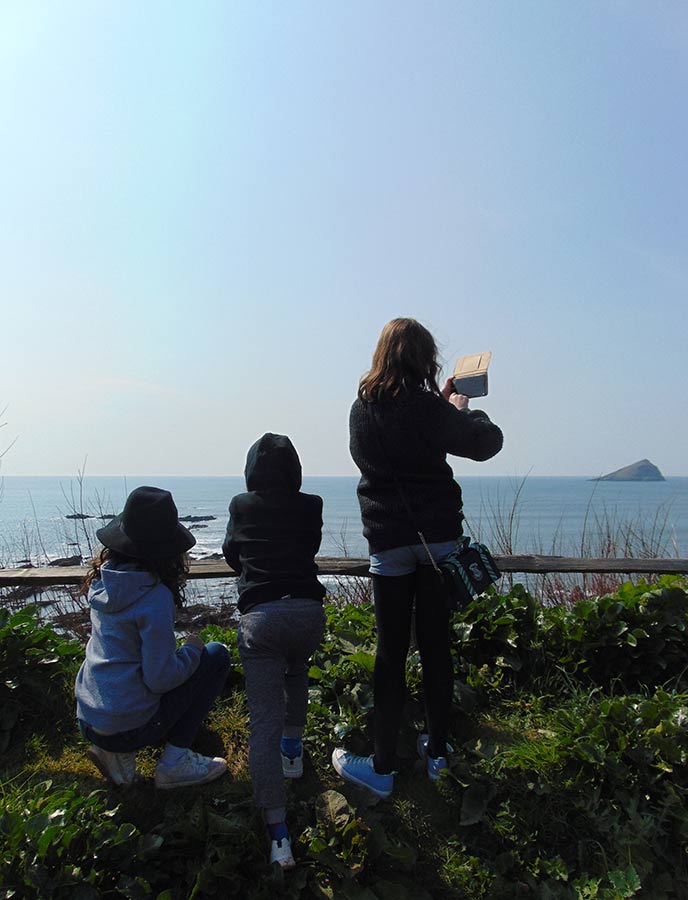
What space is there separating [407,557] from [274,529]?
598 millimetres

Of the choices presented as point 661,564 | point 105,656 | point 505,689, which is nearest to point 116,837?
point 105,656

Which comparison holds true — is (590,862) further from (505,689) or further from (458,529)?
(458,529)

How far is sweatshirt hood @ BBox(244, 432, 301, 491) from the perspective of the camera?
2.77m

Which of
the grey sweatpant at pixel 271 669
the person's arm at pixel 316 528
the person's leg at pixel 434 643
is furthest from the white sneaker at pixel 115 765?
the person's leg at pixel 434 643

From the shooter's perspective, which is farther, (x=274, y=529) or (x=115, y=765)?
(x=115, y=765)

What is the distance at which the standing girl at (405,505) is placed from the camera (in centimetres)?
271

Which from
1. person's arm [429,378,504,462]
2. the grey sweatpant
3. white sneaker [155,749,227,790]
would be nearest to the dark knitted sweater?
person's arm [429,378,504,462]

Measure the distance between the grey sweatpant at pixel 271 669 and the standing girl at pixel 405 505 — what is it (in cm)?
37

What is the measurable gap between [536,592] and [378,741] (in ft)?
12.4

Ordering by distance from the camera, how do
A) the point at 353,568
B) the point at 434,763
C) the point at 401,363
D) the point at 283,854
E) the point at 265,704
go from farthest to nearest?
the point at 353,568
the point at 434,763
the point at 401,363
the point at 265,704
the point at 283,854

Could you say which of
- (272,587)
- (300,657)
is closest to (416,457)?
(272,587)

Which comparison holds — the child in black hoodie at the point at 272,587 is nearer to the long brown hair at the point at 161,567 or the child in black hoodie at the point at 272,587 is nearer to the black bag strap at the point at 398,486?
the long brown hair at the point at 161,567

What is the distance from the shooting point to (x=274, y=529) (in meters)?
2.72

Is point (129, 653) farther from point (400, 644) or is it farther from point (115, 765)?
point (400, 644)
